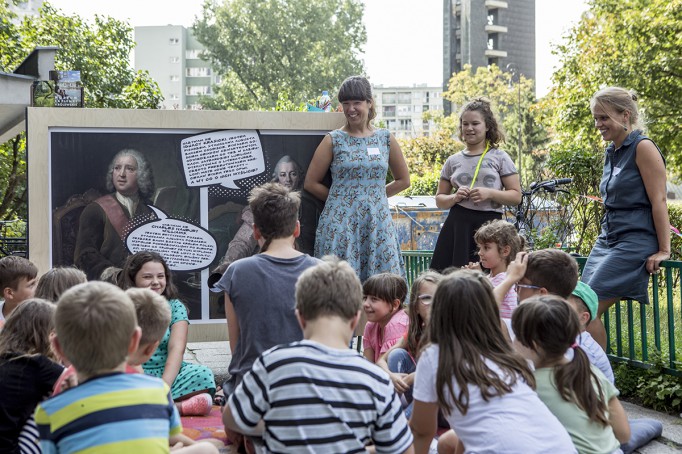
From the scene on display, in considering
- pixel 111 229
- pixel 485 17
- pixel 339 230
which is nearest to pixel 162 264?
pixel 111 229

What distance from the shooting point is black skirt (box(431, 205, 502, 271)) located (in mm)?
5645

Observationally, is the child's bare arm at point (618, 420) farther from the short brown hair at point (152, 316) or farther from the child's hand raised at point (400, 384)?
the short brown hair at point (152, 316)

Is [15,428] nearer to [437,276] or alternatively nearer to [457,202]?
[437,276]

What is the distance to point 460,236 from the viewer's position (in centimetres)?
569

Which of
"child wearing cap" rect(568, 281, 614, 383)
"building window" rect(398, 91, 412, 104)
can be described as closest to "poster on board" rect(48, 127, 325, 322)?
"child wearing cap" rect(568, 281, 614, 383)

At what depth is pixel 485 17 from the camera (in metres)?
92.9

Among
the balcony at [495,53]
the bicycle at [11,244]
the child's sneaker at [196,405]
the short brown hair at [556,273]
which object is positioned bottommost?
the child's sneaker at [196,405]

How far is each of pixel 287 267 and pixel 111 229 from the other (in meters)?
2.29

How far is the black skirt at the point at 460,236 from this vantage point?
5645 millimetres

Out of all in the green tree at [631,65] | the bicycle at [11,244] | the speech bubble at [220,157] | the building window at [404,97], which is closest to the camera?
Answer: the speech bubble at [220,157]

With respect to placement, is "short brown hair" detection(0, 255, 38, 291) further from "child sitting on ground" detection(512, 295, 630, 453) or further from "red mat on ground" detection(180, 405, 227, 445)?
"child sitting on ground" detection(512, 295, 630, 453)

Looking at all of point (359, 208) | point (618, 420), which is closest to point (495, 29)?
point (359, 208)

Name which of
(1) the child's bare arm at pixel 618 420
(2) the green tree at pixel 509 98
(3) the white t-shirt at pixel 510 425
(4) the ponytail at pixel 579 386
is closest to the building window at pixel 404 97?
(2) the green tree at pixel 509 98

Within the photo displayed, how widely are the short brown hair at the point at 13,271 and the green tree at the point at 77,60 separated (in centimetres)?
1646
